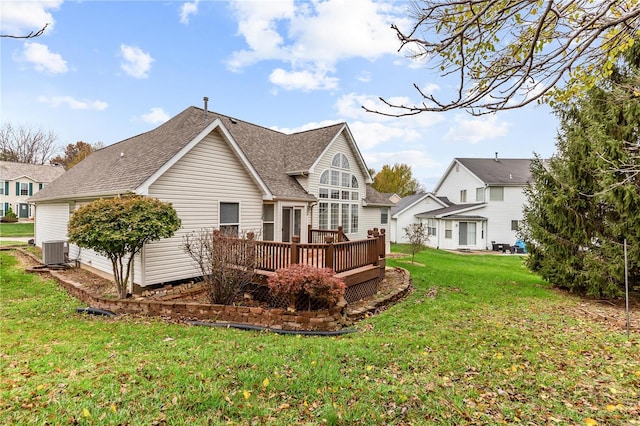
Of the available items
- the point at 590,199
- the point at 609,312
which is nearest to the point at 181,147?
the point at 609,312

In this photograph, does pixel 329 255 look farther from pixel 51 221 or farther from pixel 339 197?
pixel 51 221

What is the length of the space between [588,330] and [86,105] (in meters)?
25.3

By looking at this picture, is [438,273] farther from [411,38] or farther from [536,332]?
[411,38]

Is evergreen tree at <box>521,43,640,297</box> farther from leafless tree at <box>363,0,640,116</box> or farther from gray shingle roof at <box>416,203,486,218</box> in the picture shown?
gray shingle roof at <box>416,203,486,218</box>

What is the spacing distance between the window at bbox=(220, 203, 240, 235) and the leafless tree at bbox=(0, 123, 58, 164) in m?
54.1

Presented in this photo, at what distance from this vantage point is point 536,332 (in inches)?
243

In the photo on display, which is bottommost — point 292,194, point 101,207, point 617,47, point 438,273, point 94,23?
point 438,273

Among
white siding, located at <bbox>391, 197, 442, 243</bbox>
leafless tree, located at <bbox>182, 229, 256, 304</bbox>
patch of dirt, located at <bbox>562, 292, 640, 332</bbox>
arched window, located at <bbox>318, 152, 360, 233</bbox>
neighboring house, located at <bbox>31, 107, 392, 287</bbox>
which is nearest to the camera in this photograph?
patch of dirt, located at <bbox>562, 292, 640, 332</bbox>

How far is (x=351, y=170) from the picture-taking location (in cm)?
1719

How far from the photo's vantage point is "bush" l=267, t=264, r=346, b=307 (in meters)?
6.52

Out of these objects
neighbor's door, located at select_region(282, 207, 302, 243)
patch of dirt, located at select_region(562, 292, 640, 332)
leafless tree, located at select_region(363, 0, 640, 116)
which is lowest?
patch of dirt, located at select_region(562, 292, 640, 332)

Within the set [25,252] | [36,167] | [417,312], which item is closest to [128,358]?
[417,312]

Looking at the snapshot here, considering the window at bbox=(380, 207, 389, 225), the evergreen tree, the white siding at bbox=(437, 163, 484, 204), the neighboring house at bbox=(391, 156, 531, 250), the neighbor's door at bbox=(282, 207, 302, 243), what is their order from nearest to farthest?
the evergreen tree < the neighbor's door at bbox=(282, 207, 302, 243) < the window at bbox=(380, 207, 389, 225) < the neighboring house at bbox=(391, 156, 531, 250) < the white siding at bbox=(437, 163, 484, 204)

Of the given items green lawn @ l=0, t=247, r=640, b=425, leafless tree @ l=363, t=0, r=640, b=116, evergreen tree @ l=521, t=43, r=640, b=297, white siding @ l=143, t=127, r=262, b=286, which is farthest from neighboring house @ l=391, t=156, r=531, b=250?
leafless tree @ l=363, t=0, r=640, b=116
